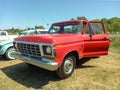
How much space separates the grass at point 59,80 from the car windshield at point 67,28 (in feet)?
5.09

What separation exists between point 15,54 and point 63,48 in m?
2.04

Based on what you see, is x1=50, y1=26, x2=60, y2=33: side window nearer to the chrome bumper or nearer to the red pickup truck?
the red pickup truck

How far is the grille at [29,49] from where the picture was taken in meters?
4.96

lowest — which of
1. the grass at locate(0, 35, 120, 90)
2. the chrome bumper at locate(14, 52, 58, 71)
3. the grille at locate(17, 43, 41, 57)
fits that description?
the grass at locate(0, 35, 120, 90)

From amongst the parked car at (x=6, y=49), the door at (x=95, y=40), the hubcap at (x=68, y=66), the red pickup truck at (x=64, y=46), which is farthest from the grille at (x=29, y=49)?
the parked car at (x=6, y=49)

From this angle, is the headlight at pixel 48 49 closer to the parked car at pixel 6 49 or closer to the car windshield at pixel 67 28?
the car windshield at pixel 67 28

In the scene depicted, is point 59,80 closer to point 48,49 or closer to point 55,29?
point 48,49

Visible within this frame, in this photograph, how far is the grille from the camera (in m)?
4.96

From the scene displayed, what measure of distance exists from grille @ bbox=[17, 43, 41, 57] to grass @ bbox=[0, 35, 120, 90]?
883 mm

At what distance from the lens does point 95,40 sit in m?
6.29

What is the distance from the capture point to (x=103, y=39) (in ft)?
21.6


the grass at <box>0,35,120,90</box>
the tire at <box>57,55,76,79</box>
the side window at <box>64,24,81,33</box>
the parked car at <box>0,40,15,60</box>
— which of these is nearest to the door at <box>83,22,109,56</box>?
the side window at <box>64,24,81,33</box>

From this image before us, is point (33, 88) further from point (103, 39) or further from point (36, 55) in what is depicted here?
point (103, 39)

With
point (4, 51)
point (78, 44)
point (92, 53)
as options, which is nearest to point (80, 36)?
point (78, 44)
